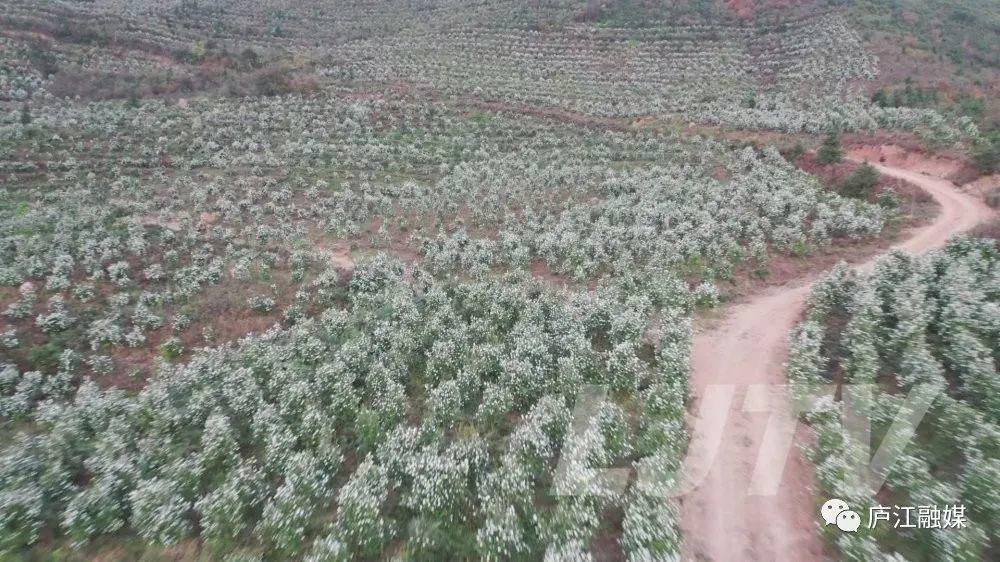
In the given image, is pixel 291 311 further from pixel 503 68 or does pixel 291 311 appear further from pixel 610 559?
pixel 503 68

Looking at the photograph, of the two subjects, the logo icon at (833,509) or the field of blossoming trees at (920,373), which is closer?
the field of blossoming trees at (920,373)

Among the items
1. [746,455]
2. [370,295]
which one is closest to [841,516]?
[746,455]

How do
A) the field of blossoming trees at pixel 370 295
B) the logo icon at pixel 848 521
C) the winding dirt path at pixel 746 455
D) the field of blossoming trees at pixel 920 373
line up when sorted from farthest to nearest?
the field of blossoming trees at pixel 370 295, the winding dirt path at pixel 746 455, the logo icon at pixel 848 521, the field of blossoming trees at pixel 920 373

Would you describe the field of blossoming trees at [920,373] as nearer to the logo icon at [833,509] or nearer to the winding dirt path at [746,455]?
the logo icon at [833,509]

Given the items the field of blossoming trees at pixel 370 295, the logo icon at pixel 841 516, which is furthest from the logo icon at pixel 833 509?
the field of blossoming trees at pixel 370 295

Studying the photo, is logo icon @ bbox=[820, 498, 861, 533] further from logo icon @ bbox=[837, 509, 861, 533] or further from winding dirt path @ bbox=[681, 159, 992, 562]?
winding dirt path @ bbox=[681, 159, 992, 562]

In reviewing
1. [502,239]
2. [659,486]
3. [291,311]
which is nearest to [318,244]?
[291,311]

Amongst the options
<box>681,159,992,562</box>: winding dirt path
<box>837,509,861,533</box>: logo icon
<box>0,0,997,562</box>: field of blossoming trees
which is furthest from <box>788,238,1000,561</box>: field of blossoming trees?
<box>681,159,992,562</box>: winding dirt path
